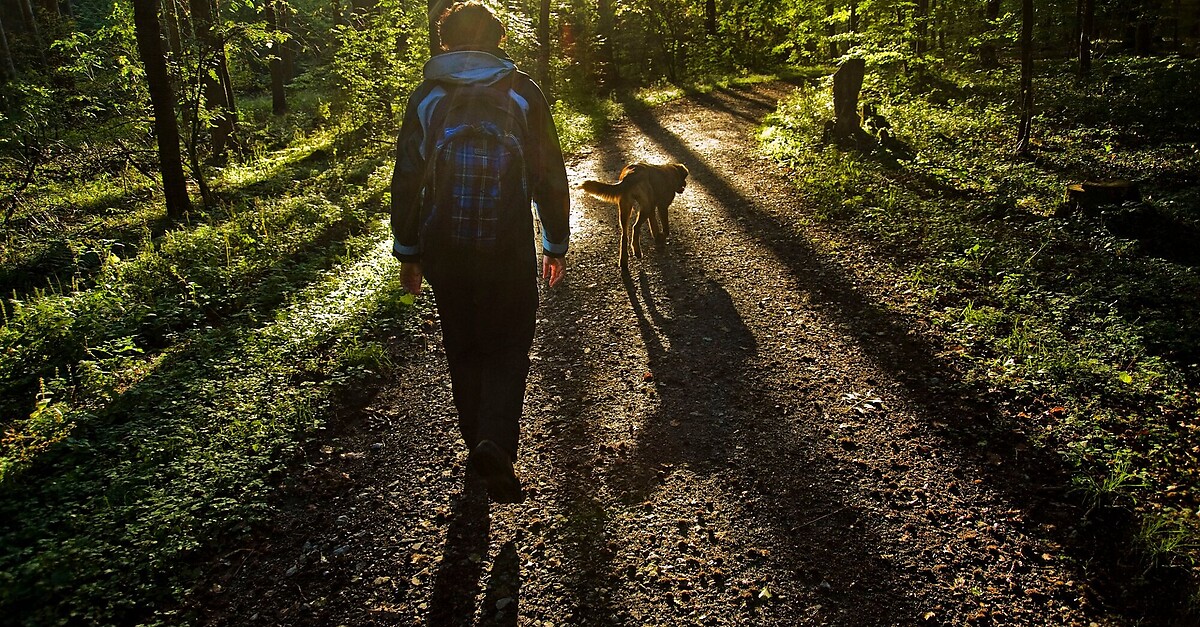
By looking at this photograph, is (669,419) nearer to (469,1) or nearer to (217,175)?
(469,1)

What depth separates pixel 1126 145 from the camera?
10492 mm

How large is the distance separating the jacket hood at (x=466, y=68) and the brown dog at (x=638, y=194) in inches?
142

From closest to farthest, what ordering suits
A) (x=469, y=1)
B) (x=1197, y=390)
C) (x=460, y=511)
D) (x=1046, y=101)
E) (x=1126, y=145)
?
(x=469, y=1), (x=460, y=511), (x=1197, y=390), (x=1126, y=145), (x=1046, y=101)

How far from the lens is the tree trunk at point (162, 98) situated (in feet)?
26.1

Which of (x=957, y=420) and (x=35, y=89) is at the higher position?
(x=35, y=89)

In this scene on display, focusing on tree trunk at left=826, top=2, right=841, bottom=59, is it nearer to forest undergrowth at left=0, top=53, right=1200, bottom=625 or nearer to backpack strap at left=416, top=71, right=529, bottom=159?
forest undergrowth at left=0, top=53, right=1200, bottom=625

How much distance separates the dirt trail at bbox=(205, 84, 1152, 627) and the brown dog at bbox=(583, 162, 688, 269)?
155 cm

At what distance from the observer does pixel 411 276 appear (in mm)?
3082

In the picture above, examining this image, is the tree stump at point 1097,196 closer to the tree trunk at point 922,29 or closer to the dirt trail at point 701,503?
the dirt trail at point 701,503

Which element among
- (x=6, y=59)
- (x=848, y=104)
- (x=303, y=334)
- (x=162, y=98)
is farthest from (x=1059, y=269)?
(x=6, y=59)

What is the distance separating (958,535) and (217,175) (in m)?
13.5

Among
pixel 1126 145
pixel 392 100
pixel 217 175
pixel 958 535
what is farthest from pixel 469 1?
pixel 392 100

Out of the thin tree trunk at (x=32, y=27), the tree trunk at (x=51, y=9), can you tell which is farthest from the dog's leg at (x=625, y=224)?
the tree trunk at (x=51, y=9)

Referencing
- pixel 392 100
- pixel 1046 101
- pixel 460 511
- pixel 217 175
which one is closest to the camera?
pixel 460 511
